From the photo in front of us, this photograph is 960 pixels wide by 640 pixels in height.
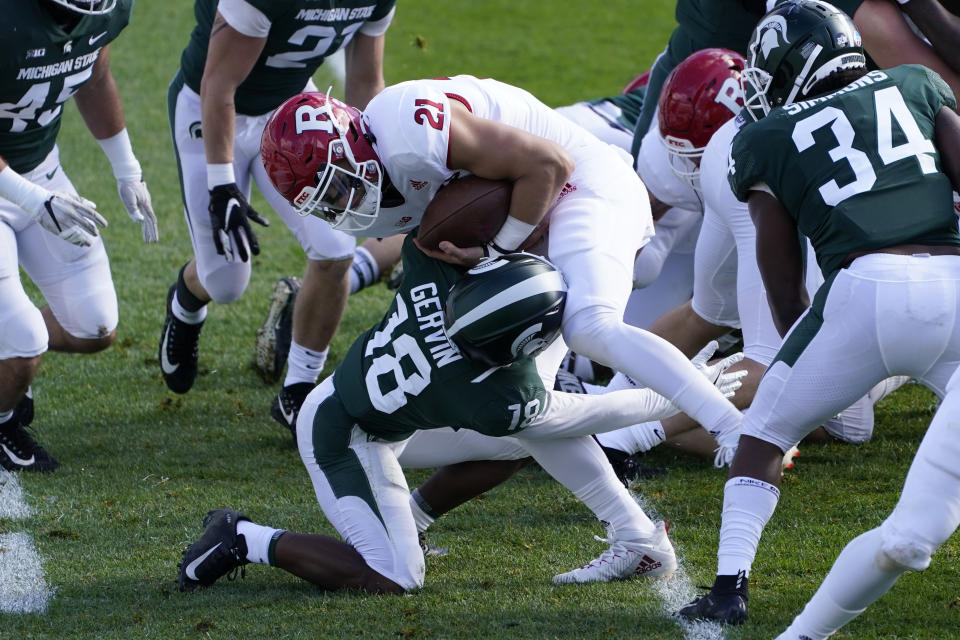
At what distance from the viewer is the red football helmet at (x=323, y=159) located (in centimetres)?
307

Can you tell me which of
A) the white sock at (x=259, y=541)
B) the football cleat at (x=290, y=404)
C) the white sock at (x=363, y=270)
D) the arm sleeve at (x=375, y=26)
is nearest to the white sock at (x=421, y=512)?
the white sock at (x=259, y=541)

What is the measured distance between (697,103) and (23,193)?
7.29 feet

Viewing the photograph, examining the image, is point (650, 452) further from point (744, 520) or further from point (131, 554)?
point (131, 554)

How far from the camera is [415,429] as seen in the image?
327 centimetres

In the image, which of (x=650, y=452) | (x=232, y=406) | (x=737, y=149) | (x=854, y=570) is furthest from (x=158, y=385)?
(x=854, y=570)

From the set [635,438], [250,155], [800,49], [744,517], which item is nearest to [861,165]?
[800,49]

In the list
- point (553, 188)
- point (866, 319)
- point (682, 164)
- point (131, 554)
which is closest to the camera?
point (866, 319)

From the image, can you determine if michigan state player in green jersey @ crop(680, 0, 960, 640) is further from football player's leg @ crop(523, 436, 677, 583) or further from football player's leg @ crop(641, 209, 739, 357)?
football player's leg @ crop(641, 209, 739, 357)

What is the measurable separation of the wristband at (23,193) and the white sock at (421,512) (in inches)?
62.9

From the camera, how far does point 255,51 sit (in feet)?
14.6

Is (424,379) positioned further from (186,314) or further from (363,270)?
(363,270)

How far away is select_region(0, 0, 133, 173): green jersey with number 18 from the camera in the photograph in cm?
406

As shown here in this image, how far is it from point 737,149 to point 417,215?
885mm

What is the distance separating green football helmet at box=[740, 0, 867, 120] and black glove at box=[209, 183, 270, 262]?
6.85 feet
